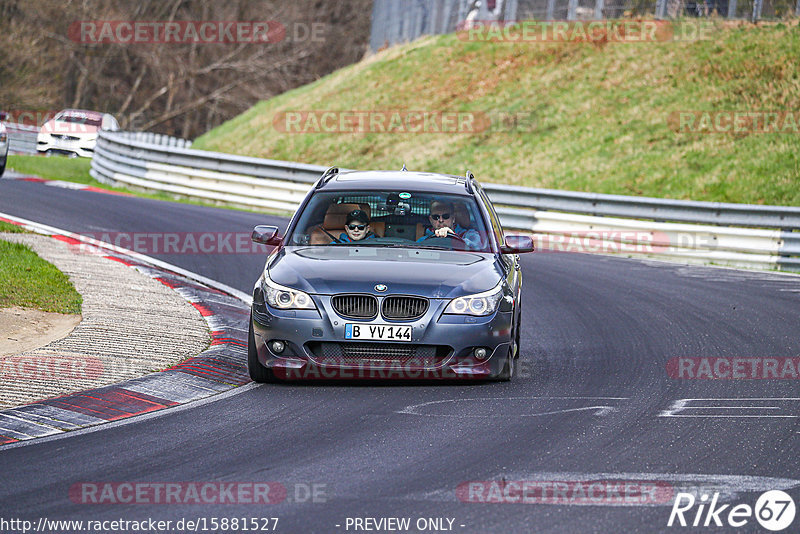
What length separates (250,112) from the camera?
44594 millimetres

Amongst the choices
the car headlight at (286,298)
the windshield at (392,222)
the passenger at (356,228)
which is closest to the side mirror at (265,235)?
the windshield at (392,222)

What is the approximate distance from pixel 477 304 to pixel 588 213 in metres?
13.3

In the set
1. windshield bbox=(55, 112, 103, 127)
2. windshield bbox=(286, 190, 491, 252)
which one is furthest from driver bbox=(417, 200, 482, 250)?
windshield bbox=(55, 112, 103, 127)

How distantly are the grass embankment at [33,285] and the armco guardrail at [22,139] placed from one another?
2836 centimetres

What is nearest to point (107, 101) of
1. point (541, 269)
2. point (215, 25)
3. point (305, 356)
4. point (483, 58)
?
point (215, 25)

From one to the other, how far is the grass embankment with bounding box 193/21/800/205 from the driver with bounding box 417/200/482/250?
16.1 meters

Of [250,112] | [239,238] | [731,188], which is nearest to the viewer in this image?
[239,238]

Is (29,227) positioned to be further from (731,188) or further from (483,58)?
(483,58)

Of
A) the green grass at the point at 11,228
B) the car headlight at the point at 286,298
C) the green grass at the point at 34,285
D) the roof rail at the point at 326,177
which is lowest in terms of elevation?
the green grass at the point at 34,285

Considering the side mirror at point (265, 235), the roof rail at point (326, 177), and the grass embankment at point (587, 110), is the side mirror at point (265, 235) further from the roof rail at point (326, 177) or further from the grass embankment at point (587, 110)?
the grass embankment at point (587, 110)

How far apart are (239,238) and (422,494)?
1319 cm

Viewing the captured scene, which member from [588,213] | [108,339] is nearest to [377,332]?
[108,339]

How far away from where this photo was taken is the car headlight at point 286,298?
8727mm

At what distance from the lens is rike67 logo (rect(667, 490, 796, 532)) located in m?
5.56
